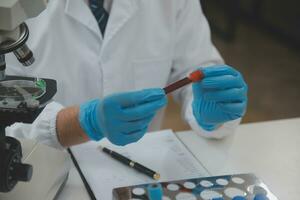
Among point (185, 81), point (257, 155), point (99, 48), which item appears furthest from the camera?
point (99, 48)

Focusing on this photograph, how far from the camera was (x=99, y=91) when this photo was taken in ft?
4.52

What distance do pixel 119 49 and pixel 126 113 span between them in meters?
0.48

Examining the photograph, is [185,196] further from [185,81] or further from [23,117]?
[23,117]

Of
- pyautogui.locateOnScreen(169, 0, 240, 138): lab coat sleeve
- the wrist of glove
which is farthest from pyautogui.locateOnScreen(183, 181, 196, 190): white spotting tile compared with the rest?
Answer: pyautogui.locateOnScreen(169, 0, 240, 138): lab coat sleeve

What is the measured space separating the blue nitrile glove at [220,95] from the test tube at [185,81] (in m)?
0.02

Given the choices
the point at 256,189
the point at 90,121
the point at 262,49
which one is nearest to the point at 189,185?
the point at 256,189

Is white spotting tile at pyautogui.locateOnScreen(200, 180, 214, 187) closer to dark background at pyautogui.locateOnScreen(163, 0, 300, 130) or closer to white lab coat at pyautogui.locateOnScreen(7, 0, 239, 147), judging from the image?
white lab coat at pyautogui.locateOnScreen(7, 0, 239, 147)

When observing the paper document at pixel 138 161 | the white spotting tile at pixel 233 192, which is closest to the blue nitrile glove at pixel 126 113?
the paper document at pixel 138 161

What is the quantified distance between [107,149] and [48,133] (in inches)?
5.9

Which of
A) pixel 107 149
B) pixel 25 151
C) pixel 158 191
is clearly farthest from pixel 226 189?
pixel 25 151

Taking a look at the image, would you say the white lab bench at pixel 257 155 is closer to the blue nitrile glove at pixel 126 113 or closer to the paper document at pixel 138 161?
the paper document at pixel 138 161

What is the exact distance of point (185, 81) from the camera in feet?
3.01

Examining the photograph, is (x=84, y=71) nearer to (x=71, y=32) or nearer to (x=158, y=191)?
(x=71, y=32)

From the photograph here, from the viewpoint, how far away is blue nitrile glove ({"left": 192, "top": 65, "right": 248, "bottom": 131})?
1005 mm
